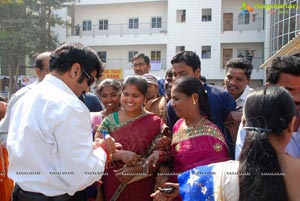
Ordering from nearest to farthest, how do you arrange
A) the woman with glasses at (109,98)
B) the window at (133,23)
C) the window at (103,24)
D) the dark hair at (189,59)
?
the dark hair at (189,59) < the woman with glasses at (109,98) < the window at (133,23) < the window at (103,24)

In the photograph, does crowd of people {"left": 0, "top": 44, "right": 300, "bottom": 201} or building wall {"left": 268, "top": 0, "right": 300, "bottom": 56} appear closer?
crowd of people {"left": 0, "top": 44, "right": 300, "bottom": 201}

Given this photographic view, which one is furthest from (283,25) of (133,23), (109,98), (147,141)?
(147,141)

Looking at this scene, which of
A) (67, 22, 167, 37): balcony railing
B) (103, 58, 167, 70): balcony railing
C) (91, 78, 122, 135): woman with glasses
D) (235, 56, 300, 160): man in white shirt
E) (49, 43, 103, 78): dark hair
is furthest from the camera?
(103, 58, 167, 70): balcony railing

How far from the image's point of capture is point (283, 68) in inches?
89.9

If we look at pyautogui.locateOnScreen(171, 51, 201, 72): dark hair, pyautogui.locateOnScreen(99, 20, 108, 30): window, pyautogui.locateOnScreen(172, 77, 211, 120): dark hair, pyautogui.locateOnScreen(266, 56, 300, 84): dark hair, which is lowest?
pyautogui.locateOnScreen(172, 77, 211, 120): dark hair

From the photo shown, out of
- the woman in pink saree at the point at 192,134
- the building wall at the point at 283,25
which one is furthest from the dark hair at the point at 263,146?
the building wall at the point at 283,25

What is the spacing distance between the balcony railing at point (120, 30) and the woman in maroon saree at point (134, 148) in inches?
817

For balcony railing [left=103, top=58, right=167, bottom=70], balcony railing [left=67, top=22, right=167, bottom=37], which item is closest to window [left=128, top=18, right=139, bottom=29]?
balcony railing [left=67, top=22, right=167, bottom=37]

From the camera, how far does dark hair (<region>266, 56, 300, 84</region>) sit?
89.4 inches

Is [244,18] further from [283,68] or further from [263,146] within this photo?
[263,146]

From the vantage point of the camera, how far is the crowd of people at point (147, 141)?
4.49 ft

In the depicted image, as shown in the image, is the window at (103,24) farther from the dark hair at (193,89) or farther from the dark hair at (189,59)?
the dark hair at (193,89)

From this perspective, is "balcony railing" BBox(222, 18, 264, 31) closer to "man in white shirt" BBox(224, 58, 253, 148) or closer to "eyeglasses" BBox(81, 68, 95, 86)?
"man in white shirt" BBox(224, 58, 253, 148)

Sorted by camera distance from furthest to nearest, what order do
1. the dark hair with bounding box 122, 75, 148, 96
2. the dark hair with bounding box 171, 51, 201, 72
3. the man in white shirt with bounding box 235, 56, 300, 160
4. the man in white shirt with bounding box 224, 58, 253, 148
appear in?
the man in white shirt with bounding box 224, 58, 253, 148, the dark hair with bounding box 171, 51, 201, 72, the dark hair with bounding box 122, 75, 148, 96, the man in white shirt with bounding box 235, 56, 300, 160
